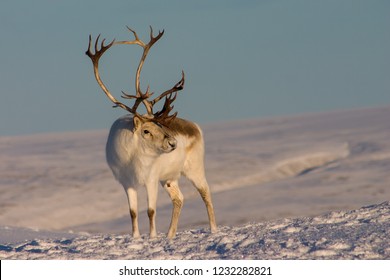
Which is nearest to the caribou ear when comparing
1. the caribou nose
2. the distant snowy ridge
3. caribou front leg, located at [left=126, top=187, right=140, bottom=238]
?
the caribou nose

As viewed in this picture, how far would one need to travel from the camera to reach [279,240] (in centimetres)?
1424

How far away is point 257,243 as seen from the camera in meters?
14.2

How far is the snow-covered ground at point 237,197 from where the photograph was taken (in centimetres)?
1424

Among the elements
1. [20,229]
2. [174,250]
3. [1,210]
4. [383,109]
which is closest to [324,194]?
[1,210]

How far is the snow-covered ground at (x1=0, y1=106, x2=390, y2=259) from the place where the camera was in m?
14.2

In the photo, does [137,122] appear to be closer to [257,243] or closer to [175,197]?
[175,197]

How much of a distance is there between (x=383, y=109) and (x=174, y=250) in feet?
161

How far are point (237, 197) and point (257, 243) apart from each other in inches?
714

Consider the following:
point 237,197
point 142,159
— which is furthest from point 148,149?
point 237,197

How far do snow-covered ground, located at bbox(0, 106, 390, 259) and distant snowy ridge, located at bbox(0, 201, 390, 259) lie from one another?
17 mm

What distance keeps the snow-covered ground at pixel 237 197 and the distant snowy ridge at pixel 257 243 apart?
17 millimetres

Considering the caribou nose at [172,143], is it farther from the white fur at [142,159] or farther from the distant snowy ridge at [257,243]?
the distant snowy ridge at [257,243]

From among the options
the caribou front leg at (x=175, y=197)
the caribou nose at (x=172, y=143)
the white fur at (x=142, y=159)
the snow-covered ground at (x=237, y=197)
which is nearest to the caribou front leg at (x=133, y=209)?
the white fur at (x=142, y=159)

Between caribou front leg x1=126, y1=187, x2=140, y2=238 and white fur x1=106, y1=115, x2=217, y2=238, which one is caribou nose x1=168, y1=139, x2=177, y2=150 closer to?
white fur x1=106, y1=115, x2=217, y2=238
